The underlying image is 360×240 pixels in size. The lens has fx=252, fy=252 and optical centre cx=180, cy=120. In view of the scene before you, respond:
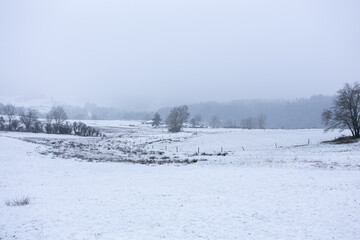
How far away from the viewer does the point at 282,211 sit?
39.3ft

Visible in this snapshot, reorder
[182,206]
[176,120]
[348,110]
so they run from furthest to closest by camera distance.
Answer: [176,120] → [348,110] → [182,206]

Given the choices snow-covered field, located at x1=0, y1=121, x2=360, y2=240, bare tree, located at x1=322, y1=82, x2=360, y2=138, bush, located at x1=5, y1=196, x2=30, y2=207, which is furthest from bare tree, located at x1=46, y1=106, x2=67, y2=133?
bush, located at x1=5, y1=196, x2=30, y2=207

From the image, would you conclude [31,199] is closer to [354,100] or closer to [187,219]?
[187,219]

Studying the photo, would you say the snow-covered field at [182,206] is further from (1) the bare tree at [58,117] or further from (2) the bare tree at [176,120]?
(1) the bare tree at [58,117]

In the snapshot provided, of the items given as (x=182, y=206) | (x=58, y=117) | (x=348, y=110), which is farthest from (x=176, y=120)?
(x=182, y=206)

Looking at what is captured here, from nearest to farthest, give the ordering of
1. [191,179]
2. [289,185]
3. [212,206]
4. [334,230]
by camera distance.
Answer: [334,230]
[212,206]
[289,185]
[191,179]

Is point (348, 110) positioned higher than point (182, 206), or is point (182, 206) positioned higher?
point (348, 110)

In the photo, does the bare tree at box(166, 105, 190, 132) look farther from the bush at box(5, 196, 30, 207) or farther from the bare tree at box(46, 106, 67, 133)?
the bush at box(5, 196, 30, 207)

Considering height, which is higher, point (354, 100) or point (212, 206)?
point (354, 100)

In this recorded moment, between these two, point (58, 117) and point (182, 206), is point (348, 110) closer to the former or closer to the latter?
point (182, 206)

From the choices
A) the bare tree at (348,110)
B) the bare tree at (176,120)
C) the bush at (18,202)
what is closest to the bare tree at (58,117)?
the bare tree at (176,120)

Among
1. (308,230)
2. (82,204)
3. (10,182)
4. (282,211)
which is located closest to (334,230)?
(308,230)

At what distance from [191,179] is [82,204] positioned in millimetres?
9633

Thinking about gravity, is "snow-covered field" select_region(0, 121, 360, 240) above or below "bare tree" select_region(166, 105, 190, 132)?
below
